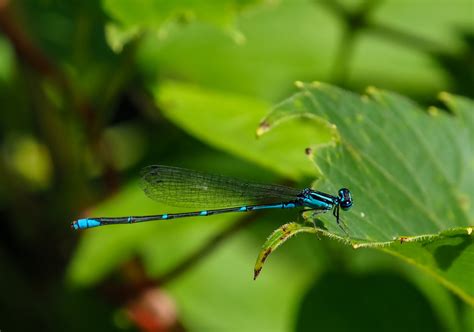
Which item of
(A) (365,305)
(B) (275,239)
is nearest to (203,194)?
(A) (365,305)

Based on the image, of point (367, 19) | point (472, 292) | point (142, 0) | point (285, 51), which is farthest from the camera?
point (285, 51)

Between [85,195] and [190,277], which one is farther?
[190,277]

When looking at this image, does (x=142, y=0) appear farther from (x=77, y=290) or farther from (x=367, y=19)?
(x=367, y=19)

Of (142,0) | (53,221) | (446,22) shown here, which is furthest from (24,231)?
(446,22)

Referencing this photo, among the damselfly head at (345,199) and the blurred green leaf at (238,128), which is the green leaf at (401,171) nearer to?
the damselfly head at (345,199)

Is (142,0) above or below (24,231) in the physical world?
above

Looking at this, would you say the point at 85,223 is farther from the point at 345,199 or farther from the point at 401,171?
the point at 401,171
